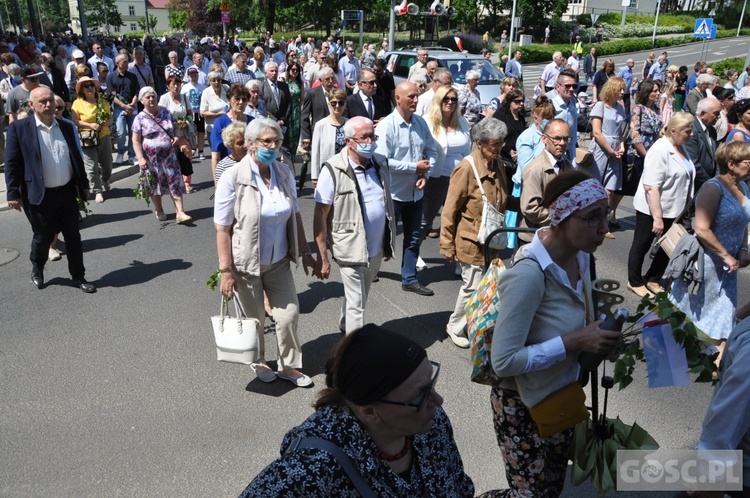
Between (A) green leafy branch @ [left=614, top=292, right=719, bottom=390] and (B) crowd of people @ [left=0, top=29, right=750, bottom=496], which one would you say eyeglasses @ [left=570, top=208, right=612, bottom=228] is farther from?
(A) green leafy branch @ [left=614, top=292, right=719, bottom=390]

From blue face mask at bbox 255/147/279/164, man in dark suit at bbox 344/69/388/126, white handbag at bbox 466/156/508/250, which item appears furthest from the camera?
man in dark suit at bbox 344/69/388/126

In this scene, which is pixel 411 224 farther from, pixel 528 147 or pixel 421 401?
pixel 421 401

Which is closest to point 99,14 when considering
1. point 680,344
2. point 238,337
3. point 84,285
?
point 84,285

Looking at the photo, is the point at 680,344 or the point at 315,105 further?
the point at 315,105

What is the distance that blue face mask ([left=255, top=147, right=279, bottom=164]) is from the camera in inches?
184

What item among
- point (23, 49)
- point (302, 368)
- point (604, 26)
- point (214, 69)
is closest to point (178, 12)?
point (604, 26)

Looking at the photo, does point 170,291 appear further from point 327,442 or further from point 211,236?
point 327,442

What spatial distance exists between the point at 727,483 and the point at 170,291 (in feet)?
18.6

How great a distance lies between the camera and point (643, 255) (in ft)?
23.2

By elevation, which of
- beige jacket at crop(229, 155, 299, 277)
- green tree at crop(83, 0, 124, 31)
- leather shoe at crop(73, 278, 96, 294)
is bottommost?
green tree at crop(83, 0, 124, 31)

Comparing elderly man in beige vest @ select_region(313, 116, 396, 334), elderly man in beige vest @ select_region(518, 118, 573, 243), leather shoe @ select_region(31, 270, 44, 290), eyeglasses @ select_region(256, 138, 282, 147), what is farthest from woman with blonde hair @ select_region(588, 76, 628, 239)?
leather shoe @ select_region(31, 270, 44, 290)

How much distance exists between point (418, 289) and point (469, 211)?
1431 mm

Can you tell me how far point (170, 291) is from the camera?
705 cm

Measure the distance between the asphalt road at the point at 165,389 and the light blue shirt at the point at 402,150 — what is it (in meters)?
1.10
